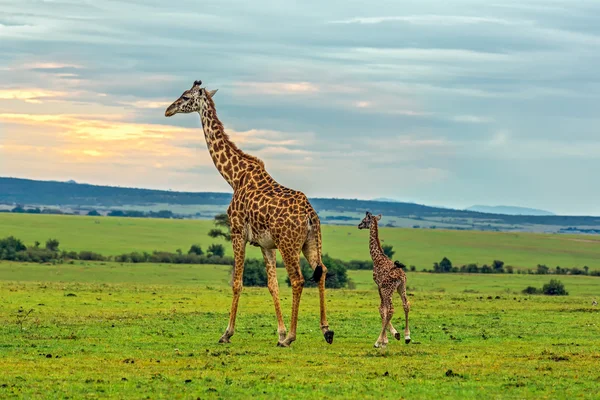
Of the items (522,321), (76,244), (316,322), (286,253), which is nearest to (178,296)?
(316,322)

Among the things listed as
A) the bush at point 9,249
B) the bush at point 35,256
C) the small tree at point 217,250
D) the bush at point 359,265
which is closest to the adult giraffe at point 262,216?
the bush at point 35,256

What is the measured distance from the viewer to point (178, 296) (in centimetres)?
3706

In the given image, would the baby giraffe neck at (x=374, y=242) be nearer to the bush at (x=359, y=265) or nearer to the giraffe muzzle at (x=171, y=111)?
the giraffe muzzle at (x=171, y=111)

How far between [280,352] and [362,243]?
4084 inches

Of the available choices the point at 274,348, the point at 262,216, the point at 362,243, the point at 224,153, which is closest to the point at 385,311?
the point at 274,348

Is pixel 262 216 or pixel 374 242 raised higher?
pixel 262 216

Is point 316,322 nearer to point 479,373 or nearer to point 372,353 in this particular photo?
point 372,353

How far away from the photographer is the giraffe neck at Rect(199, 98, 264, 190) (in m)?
21.4

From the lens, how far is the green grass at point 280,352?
47.2 feet

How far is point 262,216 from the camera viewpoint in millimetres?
19781

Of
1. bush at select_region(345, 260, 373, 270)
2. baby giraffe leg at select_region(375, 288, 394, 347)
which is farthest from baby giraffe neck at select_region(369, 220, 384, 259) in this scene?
bush at select_region(345, 260, 373, 270)

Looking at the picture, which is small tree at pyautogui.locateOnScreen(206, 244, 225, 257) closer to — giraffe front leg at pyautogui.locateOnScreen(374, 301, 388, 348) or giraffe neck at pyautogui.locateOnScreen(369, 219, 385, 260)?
giraffe neck at pyautogui.locateOnScreen(369, 219, 385, 260)

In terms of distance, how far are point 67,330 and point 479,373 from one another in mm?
10312

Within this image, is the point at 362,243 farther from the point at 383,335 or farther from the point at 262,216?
the point at 383,335
